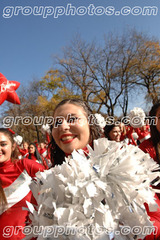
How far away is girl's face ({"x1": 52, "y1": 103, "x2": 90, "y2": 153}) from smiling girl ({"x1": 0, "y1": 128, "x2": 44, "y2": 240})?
85cm

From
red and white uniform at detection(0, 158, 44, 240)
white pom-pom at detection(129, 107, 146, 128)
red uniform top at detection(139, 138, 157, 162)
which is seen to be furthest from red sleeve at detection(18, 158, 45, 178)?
white pom-pom at detection(129, 107, 146, 128)

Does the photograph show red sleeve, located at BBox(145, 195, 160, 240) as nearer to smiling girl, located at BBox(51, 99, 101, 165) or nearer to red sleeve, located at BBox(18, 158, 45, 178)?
smiling girl, located at BBox(51, 99, 101, 165)

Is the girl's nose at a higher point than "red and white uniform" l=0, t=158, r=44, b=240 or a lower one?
higher

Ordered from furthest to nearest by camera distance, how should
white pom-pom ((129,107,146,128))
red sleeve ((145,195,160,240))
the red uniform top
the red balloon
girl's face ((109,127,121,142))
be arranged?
1. white pom-pom ((129,107,146,128))
2. girl's face ((109,127,121,142))
3. the red balloon
4. the red uniform top
5. red sleeve ((145,195,160,240))

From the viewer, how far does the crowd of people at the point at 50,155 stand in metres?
1.31

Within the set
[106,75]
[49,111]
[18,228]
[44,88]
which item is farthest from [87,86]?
[18,228]

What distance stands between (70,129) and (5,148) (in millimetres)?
1358

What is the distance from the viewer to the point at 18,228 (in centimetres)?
178

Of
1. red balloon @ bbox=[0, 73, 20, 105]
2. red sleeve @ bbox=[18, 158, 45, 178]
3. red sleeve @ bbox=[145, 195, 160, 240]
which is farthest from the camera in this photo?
red balloon @ bbox=[0, 73, 20, 105]

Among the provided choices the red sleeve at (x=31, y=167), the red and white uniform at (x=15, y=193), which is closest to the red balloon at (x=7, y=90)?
the red and white uniform at (x=15, y=193)

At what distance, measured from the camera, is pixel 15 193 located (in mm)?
2082

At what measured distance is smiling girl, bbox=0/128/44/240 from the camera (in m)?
1.79

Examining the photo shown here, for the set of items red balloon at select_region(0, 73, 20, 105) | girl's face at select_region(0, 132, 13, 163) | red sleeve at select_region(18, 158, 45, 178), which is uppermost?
red balloon at select_region(0, 73, 20, 105)

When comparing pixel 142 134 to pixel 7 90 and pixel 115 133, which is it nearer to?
pixel 115 133
